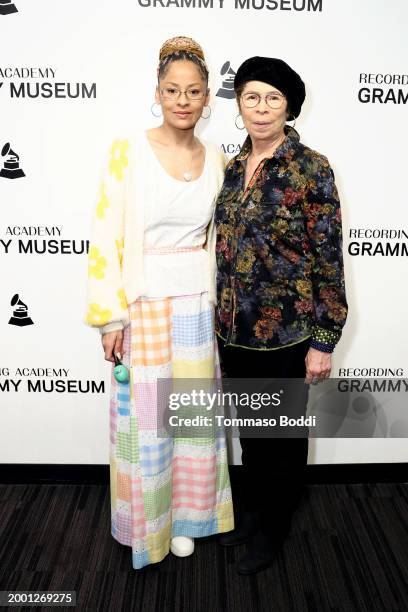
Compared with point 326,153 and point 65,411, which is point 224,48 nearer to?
point 326,153

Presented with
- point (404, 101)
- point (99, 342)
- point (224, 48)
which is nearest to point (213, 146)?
point (224, 48)

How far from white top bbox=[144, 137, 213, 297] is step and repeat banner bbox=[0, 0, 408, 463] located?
1.43ft

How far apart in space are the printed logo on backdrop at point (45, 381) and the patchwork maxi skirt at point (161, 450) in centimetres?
45

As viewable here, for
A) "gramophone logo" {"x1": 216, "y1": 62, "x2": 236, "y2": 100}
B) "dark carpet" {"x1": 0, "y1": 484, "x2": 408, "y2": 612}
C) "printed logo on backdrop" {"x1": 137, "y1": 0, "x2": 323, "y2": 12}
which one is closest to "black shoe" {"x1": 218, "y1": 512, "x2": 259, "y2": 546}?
"dark carpet" {"x1": 0, "y1": 484, "x2": 408, "y2": 612}

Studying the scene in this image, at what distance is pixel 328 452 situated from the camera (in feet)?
8.03

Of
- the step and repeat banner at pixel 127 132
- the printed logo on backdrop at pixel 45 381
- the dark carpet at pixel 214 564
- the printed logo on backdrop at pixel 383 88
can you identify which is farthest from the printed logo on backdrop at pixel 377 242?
the printed logo on backdrop at pixel 45 381

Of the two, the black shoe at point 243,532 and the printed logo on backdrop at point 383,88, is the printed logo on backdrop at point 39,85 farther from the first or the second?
the black shoe at point 243,532

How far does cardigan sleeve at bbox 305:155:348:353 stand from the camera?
161cm

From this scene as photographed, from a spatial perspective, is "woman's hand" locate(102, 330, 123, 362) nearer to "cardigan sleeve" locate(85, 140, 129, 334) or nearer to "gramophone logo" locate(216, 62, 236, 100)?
"cardigan sleeve" locate(85, 140, 129, 334)

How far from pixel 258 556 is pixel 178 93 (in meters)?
1.52

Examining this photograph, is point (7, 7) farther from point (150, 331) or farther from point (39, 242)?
point (150, 331)

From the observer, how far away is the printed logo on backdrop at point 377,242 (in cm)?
218

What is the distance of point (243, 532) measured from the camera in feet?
6.77

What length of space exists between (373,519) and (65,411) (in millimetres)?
1304
